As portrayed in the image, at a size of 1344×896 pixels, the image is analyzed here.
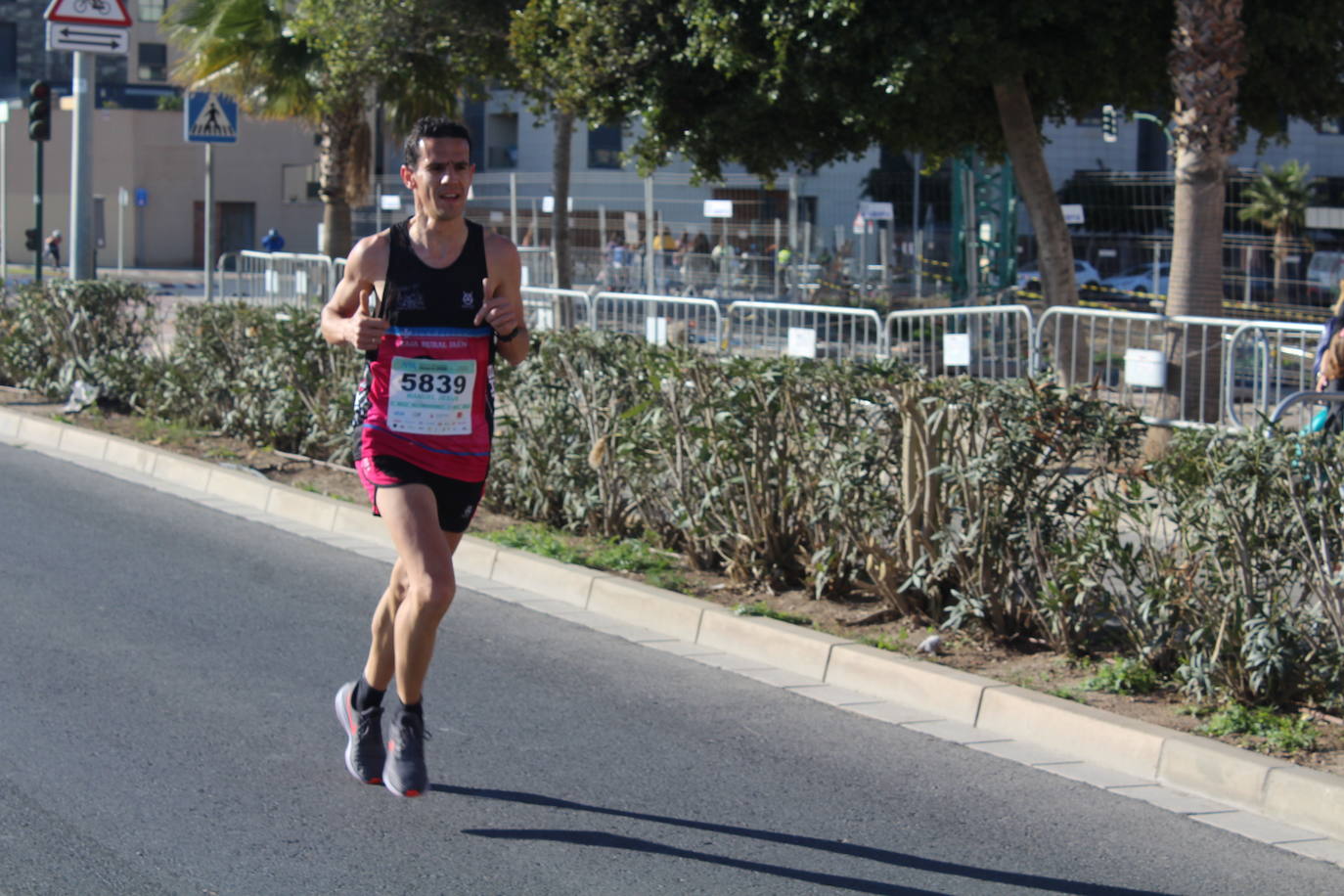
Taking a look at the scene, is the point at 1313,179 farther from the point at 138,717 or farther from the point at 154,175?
the point at 138,717

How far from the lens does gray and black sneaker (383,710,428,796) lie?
184 inches

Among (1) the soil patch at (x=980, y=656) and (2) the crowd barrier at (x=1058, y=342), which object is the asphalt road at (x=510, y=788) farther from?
(2) the crowd barrier at (x=1058, y=342)

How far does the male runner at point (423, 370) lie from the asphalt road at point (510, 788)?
0.45 m

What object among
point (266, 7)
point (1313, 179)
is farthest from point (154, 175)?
point (1313, 179)

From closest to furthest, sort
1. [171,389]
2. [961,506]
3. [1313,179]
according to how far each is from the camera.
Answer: [961,506]
[171,389]
[1313,179]

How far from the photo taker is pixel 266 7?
892 inches

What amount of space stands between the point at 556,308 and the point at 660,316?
1.23 meters

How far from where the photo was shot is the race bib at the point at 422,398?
4668 mm

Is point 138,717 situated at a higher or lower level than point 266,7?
lower

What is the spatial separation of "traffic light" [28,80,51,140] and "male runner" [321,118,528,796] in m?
15.9

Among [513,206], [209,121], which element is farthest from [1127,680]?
[513,206]

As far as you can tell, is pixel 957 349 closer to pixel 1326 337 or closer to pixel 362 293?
pixel 1326 337

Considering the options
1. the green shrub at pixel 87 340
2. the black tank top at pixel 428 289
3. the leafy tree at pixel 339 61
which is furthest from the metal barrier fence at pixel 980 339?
the leafy tree at pixel 339 61

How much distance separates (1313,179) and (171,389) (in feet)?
138
